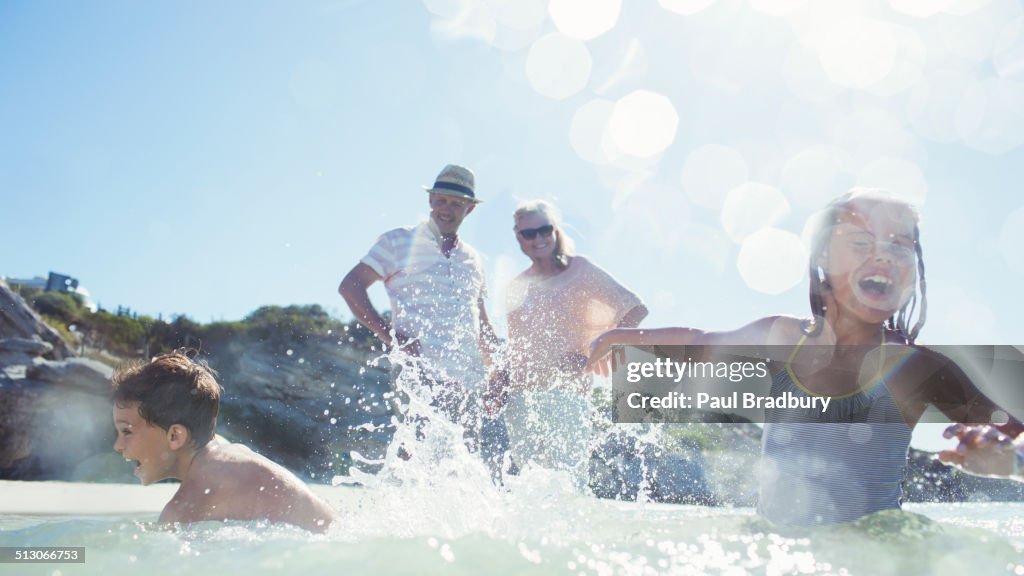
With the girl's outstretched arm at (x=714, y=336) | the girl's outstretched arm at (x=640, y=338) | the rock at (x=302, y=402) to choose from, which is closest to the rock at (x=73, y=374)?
the rock at (x=302, y=402)

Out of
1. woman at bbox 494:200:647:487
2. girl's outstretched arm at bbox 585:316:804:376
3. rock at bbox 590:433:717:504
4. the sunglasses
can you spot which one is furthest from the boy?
rock at bbox 590:433:717:504

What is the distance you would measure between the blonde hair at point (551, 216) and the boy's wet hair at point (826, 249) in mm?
2136

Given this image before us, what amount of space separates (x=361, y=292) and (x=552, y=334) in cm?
135

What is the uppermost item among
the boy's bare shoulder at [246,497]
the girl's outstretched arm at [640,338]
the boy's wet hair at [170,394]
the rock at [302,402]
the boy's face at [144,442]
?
the girl's outstretched arm at [640,338]

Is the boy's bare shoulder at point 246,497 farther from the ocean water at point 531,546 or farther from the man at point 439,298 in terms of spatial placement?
the man at point 439,298

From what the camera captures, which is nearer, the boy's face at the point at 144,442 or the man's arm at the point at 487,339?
the boy's face at the point at 144,442

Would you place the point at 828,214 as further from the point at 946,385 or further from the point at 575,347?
the point at 575,347

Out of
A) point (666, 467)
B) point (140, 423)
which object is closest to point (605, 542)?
point (140, 423)

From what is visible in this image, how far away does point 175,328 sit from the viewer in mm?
21297

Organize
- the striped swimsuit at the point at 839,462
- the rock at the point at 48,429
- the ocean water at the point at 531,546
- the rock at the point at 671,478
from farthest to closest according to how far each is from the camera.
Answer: the rock at the point at 671,478 → the rock at the point at 48,429 → the striped swimsuit at the point at 839,462 → the ocean water at the point at 531,546

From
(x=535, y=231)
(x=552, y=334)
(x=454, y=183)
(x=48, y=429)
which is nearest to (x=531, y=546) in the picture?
(x=552, y=334)

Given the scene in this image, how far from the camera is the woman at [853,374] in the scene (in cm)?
259

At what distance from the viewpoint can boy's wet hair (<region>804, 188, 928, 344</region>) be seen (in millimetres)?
2775

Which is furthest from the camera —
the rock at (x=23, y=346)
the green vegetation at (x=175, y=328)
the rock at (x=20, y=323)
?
the green vegetation at (x=175, y=328)
